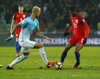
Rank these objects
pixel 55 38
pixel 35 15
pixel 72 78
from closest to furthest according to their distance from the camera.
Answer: pixel 72 78, pixel 35 15, pixel 55 38

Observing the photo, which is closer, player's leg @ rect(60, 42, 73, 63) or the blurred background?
player's leg @ rect(60, 42, 73, 63)

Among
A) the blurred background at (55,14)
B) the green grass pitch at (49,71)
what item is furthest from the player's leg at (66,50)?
the blurred background at (55,14)

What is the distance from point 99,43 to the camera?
20.0 metres

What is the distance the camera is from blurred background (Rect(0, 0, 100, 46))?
20062mm

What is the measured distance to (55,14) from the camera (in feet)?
68.5

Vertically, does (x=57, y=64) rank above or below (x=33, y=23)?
below

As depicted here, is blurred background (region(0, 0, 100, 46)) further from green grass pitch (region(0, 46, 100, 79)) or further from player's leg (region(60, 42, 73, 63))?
player's leg (region(60, 42, 73, 63))

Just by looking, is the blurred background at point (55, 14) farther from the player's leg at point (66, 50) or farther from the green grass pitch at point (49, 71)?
the player's leg at point (66, 50)

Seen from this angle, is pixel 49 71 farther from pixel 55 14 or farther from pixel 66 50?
pixel 55 14

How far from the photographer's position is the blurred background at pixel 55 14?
790 inches

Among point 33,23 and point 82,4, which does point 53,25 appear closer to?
point 82,4

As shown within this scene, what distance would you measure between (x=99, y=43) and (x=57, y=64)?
41.4ft

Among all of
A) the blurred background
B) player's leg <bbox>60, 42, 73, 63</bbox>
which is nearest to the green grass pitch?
player's leg <bbox>60, 42, 73, 63</bbox>

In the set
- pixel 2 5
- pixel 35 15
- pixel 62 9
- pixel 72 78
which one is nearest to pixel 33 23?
pixel 35 15
